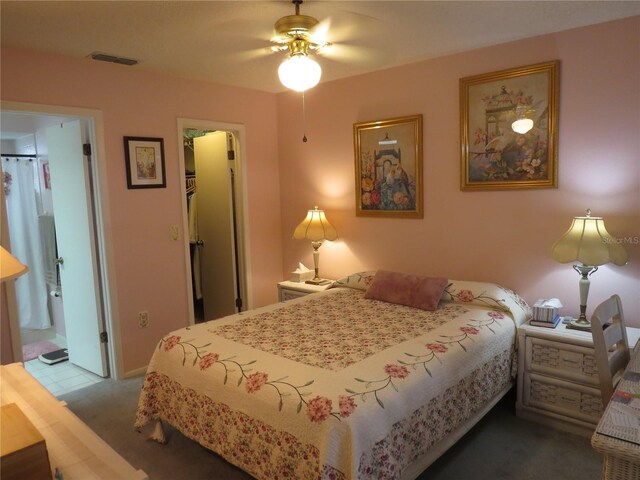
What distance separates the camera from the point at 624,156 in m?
2.70

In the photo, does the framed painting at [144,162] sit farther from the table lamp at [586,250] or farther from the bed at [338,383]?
the table lamp at [586,250]

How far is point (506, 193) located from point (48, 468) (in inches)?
117

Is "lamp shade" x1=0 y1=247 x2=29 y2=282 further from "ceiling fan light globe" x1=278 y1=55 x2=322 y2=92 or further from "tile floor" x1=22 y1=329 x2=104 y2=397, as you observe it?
"tile floor" x1=22 y1=329 x2=104 y2=397

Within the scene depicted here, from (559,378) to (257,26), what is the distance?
8.74 ft

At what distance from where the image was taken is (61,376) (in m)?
3.64

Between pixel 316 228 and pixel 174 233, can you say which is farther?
pixel 316 228

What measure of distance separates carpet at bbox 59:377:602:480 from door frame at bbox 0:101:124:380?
2.05 ft

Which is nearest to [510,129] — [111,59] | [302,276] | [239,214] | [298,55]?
[298,55]

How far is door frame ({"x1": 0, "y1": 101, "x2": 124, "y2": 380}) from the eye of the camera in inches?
129

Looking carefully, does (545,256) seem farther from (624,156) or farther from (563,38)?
(563,38)

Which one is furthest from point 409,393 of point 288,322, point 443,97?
point 443,97

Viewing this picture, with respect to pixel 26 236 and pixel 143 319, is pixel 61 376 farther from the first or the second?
pixel 26 236

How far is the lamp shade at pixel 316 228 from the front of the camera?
13.0 ft

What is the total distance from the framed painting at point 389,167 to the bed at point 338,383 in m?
0.97
